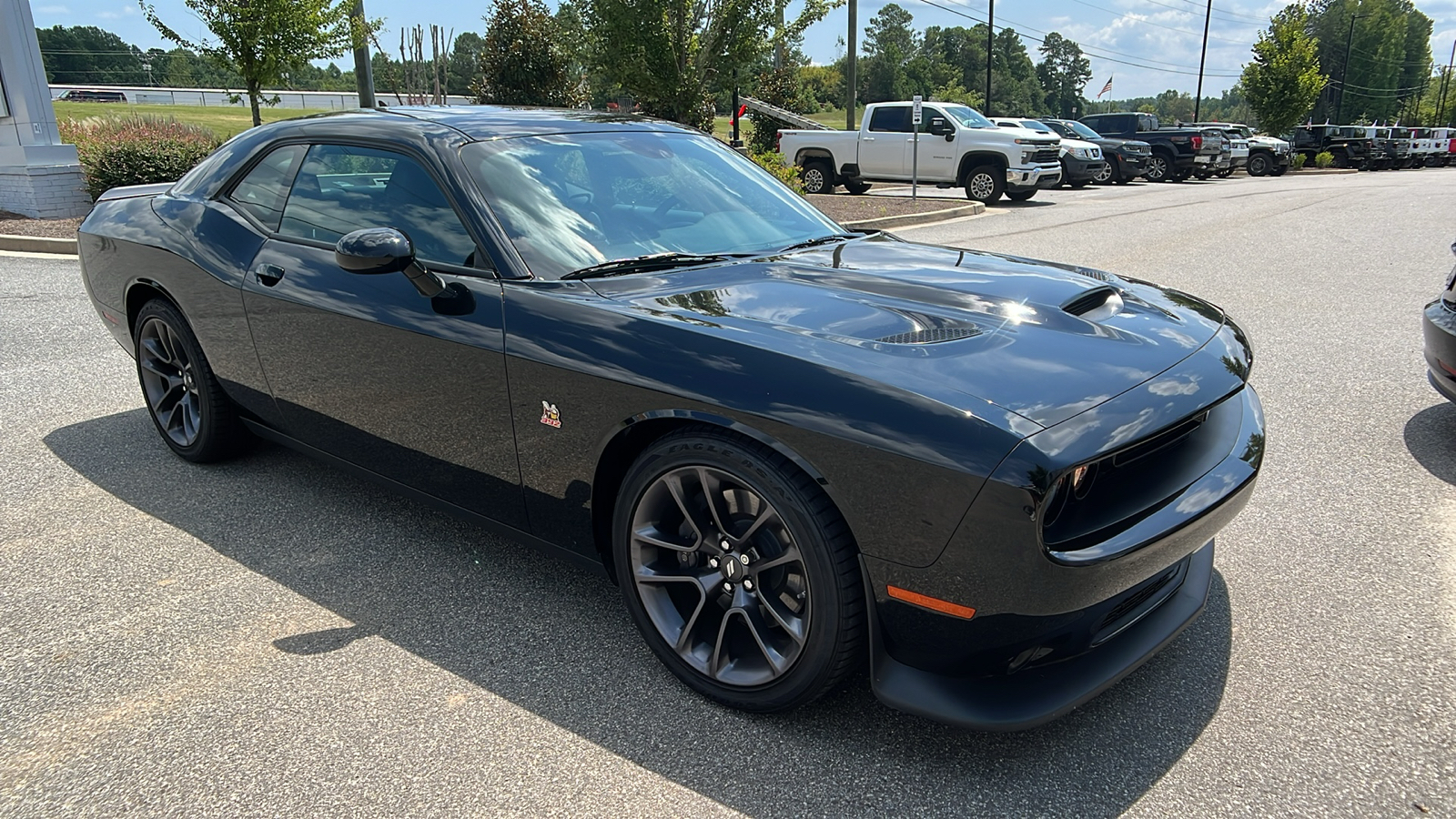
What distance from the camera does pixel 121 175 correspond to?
12898 mm

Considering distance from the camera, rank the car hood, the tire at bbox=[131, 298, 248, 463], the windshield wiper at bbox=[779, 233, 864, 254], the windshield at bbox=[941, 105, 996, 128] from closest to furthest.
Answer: the car hood, the windshield wiper at bbox=[779, 233, 864, 254], the tire at bbox=[131, 298, 248, 463], the windshield at bbox=[941, 105, 996, 128]

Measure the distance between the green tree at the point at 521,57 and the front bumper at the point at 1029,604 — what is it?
26928 mm

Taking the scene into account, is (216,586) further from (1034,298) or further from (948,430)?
(1034,298)

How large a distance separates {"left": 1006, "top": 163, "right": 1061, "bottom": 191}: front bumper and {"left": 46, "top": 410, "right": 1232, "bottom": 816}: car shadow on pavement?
16.1m

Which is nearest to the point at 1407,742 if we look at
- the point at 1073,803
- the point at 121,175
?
the point at 1073,803

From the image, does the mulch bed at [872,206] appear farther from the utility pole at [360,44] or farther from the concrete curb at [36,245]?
the concrete curb at [36,245]

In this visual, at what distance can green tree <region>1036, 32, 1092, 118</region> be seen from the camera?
134750 millimetres

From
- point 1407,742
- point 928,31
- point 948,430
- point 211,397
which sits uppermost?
point 928,31

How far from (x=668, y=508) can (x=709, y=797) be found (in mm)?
729

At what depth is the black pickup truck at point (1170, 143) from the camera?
27.0 metres

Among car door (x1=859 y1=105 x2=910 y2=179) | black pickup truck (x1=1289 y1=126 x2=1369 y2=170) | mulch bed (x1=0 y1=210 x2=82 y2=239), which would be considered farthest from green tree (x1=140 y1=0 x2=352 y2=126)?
black pickup truck (x1=1289 y1=126 x2=1369 y2=170)

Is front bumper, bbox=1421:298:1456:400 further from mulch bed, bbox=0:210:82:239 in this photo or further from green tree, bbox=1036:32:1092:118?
green tree, bbox=1036:32:1092:118

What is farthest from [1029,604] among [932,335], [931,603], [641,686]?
[641,686]

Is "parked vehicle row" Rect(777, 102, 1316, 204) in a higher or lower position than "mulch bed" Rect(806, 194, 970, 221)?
higher
